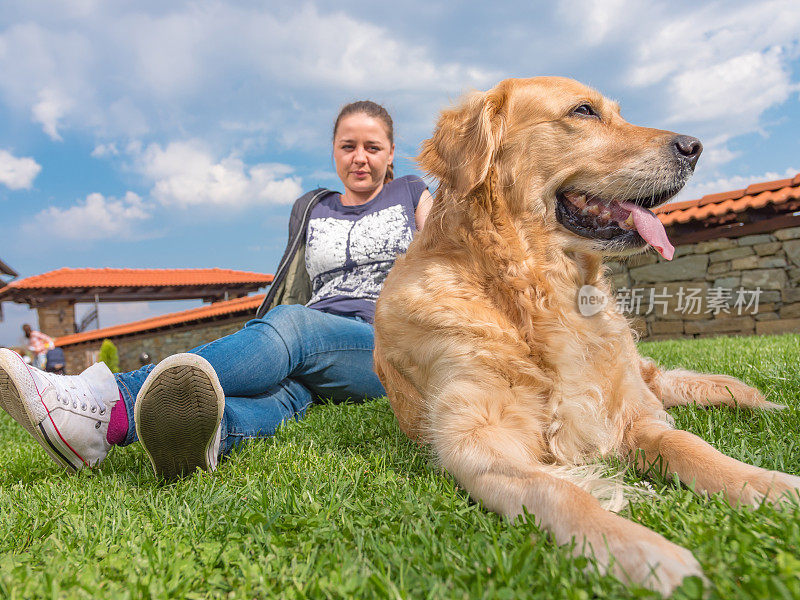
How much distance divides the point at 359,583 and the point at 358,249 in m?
2.78

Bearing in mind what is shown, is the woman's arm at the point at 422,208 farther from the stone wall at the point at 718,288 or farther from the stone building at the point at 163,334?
the stone building at the point at 163,334

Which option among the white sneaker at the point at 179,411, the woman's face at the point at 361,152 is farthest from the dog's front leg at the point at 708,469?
the woman's face at the point at 361,152

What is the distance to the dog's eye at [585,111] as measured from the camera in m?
2.29

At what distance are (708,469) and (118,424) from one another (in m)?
2.30

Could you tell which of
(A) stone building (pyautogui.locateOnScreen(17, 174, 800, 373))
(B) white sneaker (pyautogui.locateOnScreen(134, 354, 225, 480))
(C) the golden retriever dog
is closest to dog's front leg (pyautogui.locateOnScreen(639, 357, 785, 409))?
(C) the golden retriever dog

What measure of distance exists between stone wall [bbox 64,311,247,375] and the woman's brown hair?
10754 millimetres

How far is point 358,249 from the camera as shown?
146 inches

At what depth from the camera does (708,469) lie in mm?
1497

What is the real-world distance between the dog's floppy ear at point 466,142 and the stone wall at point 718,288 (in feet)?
26.2

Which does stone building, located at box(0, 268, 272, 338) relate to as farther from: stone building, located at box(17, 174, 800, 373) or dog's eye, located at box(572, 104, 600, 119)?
dog's eye, located at box(572, 104, 600, 119)

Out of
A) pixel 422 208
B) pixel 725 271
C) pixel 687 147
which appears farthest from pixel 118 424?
pixel 725 271

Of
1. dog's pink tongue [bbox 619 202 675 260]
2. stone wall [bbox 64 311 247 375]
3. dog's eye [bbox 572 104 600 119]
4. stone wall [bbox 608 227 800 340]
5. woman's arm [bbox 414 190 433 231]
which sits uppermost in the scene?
dog's eye [bbox 572 104 600 119]

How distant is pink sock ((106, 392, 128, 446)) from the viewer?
237 centimetres

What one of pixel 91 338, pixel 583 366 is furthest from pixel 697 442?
pixel 91 338
